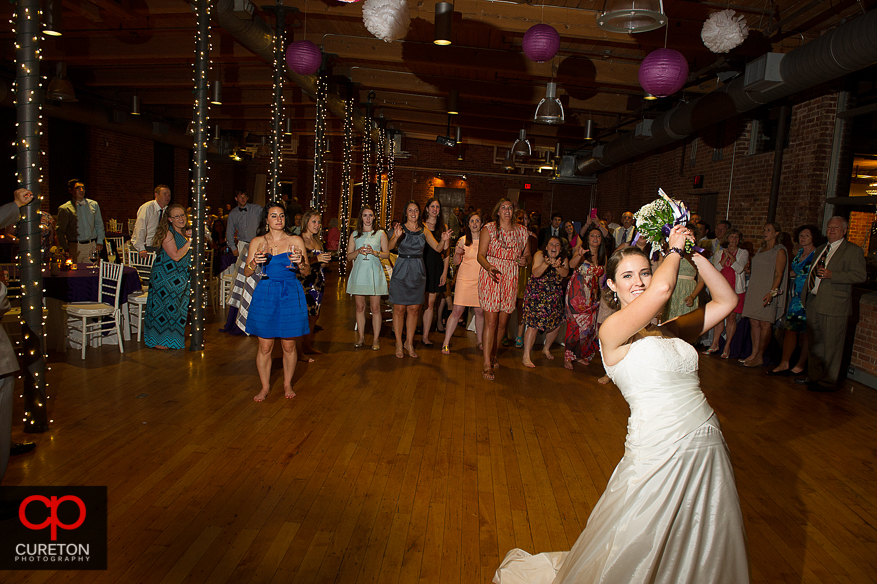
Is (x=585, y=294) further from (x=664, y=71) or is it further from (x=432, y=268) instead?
(x=664, y=71)

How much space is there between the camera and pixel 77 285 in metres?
5.48

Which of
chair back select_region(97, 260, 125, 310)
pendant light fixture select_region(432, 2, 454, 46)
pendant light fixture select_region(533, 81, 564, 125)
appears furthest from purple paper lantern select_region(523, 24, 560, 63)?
chair back select_region(97, 260, 125, 310)

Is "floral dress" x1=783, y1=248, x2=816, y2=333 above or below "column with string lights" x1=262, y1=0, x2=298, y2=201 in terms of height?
below

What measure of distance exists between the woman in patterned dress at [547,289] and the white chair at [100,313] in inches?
159

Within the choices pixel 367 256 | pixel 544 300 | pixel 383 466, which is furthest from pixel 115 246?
pixel 383 466

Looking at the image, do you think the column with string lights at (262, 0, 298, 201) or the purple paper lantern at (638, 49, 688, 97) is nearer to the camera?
the purple paper lantern at (638, 49, 688, 97)

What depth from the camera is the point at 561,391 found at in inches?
199

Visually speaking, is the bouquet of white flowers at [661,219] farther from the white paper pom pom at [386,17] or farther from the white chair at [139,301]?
the white chair at [139,301]

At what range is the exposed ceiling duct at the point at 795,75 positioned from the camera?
4.72 metres

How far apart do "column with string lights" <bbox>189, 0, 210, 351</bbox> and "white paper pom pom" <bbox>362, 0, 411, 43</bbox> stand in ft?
5.23

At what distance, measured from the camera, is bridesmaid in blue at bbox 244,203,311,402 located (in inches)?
161

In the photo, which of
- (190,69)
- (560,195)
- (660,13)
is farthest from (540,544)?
(560,195)

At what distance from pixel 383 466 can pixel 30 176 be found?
2698 millimetres

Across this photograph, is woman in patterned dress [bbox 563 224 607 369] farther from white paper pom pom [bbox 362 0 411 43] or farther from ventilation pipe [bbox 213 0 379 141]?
ventilation pipe [bbox 213 0 379 141]
